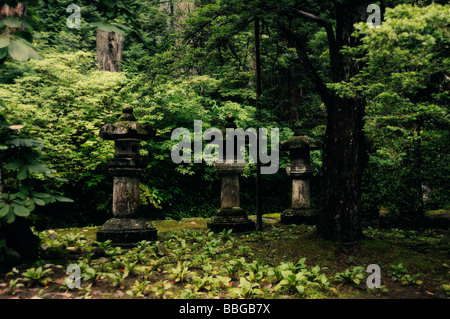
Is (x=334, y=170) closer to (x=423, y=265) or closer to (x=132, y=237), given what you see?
(x=423, y=265)

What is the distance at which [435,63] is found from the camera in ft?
9.33

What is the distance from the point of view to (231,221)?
610cm

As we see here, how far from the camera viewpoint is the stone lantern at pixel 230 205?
6086 mm

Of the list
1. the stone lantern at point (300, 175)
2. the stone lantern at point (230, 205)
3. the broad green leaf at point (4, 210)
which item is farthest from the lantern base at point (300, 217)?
the broad green leaf at point (4, 210)

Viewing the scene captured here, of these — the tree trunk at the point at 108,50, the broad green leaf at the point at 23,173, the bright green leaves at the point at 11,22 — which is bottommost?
the broad green leaf at the point at 23,173

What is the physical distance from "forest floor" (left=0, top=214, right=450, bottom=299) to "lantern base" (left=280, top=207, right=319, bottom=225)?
5.37ft

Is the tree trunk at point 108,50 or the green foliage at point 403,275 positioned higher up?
the tree trunk at point 108,50

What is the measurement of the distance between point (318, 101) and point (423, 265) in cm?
895

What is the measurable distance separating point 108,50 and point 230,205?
8456 millimetres

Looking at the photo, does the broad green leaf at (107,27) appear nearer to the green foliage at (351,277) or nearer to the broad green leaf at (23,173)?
the broad green leaf at (23,173)

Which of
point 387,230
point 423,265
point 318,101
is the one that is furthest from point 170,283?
point 318,101

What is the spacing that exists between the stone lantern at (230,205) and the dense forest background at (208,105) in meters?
1.17

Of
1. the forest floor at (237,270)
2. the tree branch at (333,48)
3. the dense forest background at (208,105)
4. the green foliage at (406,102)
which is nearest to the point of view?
the green foliage at (406,102)

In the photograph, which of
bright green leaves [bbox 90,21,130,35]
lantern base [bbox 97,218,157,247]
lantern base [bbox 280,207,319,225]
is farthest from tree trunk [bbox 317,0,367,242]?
bright green leaves [bbox 90,21,130,35]
